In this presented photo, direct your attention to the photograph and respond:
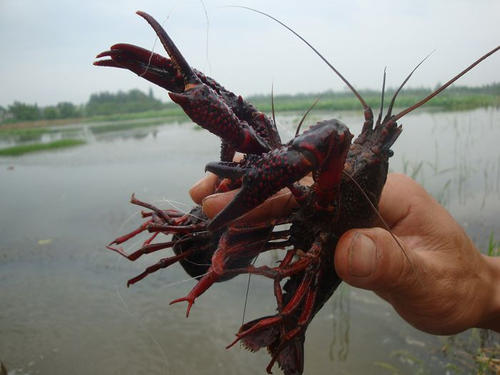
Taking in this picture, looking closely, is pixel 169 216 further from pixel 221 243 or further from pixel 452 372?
pixel 452 372

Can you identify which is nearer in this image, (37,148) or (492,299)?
(492,299)

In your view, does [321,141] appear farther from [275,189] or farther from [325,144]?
[275,189]

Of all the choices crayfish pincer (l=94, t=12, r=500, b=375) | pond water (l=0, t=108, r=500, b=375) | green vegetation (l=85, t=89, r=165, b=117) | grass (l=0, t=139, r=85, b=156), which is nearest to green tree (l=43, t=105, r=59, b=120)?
green vegetation (l=85, t=89, r=165, b=117)

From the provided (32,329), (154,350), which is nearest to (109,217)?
(32,329)

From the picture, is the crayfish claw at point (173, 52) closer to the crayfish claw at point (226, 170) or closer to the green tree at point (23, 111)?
the crayfish claw at point (226, 170)

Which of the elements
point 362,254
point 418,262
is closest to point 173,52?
point 362,254

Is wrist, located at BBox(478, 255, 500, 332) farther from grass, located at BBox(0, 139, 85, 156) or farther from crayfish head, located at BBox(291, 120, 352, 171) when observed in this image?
grass, located at BBox(0, 139, 85, 156)
